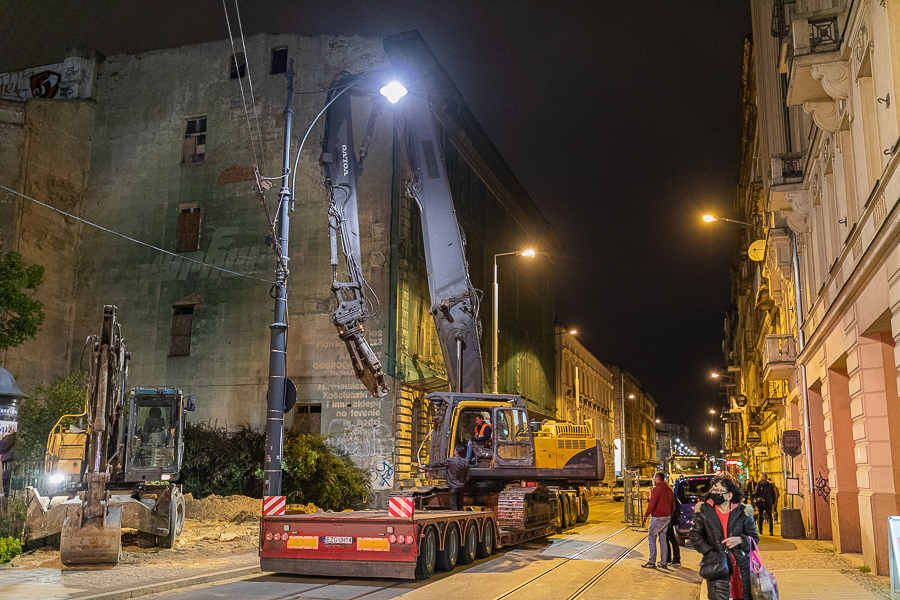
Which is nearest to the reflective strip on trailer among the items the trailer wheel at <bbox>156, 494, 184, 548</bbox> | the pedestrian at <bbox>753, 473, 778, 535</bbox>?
the trailer wheel at <bbox>156, 494, 184, 548</bbox>

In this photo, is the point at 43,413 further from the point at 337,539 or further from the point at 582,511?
the point at 582,511

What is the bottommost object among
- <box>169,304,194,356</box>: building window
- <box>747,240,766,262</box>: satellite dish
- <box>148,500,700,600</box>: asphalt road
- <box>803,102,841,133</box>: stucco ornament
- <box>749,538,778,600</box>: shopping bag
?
<box>148,500,700,600</box>: asphalt road

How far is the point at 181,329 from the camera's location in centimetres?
3152

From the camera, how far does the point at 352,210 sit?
74.3 feet

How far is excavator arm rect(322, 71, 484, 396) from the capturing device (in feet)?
64.1

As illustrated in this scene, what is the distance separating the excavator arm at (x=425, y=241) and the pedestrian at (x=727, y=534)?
467 inches

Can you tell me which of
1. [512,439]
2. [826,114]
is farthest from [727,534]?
[512,439]

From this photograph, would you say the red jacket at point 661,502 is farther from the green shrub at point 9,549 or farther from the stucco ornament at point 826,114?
the green shrub at point 9,549

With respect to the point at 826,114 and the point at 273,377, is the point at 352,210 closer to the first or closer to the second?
the point at 273,377

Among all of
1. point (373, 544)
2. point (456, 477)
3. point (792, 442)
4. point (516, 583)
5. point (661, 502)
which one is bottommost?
point (516, 583)

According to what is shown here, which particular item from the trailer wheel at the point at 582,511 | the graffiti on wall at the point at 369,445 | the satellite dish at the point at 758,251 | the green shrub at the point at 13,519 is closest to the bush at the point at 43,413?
the green shrub at the point at 13,519

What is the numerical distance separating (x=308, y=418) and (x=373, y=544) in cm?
1766

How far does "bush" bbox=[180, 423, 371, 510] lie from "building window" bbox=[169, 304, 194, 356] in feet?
14.6

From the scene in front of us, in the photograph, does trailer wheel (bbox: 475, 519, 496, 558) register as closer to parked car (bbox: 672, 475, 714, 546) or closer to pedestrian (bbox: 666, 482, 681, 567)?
pedestrian (bbox: 666, 482, 681, 567)
